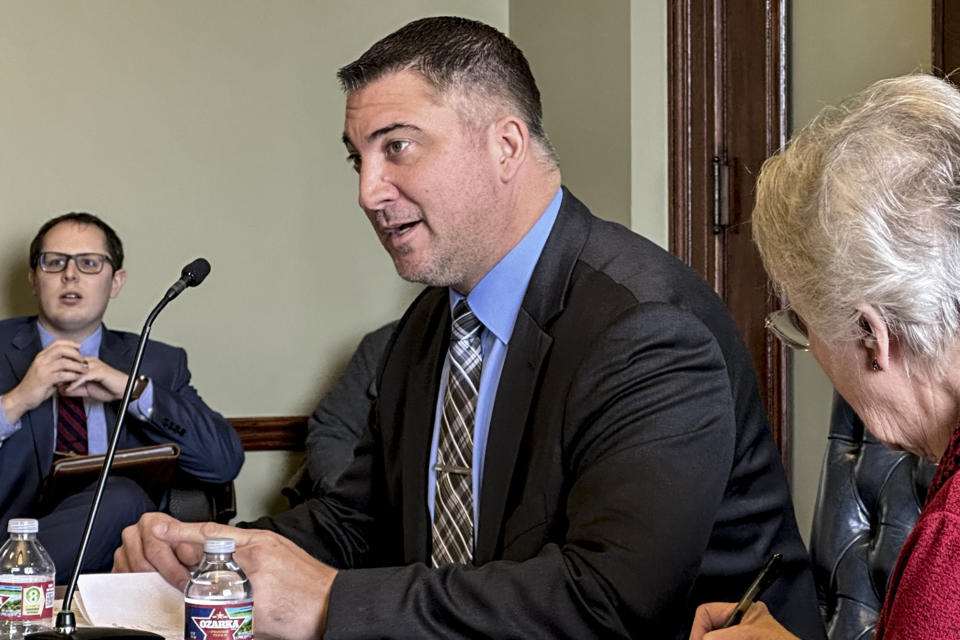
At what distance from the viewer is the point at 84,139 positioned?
4.24 m

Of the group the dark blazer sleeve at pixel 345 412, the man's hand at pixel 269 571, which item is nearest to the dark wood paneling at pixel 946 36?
the man's hand at pixel 269 571

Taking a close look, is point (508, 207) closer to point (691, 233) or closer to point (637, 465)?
→ point (637, 465)

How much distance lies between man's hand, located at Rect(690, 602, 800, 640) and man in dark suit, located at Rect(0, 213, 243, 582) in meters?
2.50

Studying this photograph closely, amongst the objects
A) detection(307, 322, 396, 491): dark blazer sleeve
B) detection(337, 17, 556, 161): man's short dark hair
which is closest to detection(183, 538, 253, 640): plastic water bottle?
detection(337, 17, 556, 161): man's short dark hair

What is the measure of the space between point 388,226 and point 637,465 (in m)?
0.59

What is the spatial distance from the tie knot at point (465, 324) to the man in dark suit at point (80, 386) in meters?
2.01

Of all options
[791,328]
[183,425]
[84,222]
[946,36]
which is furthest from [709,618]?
[84,222]

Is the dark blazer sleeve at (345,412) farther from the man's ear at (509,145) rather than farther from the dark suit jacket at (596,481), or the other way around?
the man's ear at (509,145)

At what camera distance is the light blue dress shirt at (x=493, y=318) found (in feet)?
5.76

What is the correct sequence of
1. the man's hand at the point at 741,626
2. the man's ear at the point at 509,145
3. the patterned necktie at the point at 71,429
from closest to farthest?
the man's hand at the point at 741,626 → the man's ear at the point at 509,145 → the patterned necktie at the point at 71,429

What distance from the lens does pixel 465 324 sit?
1838 mm

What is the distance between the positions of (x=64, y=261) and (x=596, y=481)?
2896 millimetres

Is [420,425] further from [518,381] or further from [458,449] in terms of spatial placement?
[518,381]

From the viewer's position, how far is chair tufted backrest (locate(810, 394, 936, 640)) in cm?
169
